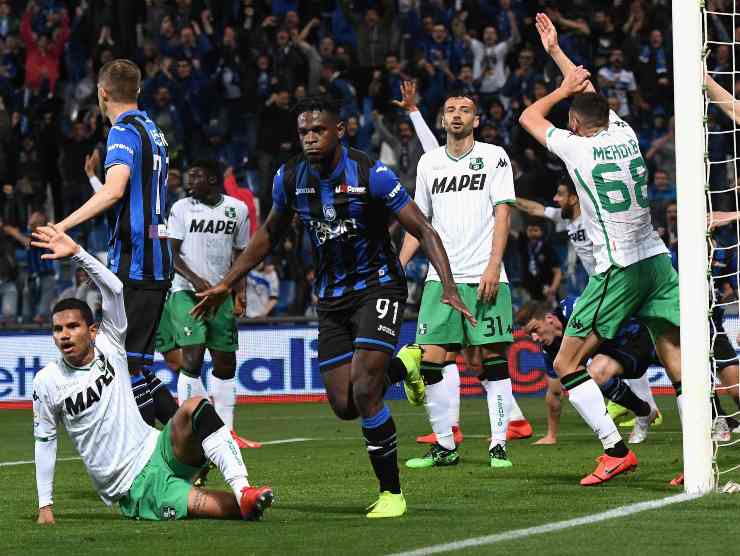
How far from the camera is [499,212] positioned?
10922 mm

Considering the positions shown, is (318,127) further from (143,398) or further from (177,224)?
(177,224)

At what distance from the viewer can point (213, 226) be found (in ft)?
42.9

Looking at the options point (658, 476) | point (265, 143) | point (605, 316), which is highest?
point (265, 143)

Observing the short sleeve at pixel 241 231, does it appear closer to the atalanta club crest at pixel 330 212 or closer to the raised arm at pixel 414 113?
the raised arm at pixel 414 113

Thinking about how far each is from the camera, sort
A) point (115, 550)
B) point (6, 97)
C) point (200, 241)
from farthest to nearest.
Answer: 1. point (6, 97)
2. point (200, 241)
3. point (115, 550)

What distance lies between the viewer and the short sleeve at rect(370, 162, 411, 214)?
7.90 metres

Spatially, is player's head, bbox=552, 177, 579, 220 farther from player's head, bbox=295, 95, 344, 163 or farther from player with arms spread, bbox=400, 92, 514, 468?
player's head, bbox=295, 95, 344, 163

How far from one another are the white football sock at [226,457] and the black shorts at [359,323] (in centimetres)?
98

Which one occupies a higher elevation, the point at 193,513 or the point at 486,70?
the point at 486,70

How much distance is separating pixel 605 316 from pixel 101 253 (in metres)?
13.8

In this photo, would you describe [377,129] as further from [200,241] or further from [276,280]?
[200,241]

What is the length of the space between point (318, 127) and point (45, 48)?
1788 centimetres

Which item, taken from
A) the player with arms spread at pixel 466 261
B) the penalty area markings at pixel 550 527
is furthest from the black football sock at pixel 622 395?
the penalty area markings at pixel 550 527

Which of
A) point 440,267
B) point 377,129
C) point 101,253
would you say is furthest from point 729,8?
point 440,267
